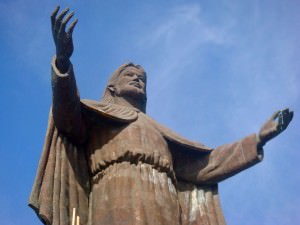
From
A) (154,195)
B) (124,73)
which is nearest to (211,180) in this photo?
(154,195)

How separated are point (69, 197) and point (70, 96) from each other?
5.66 ft

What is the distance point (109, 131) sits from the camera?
12734 mm

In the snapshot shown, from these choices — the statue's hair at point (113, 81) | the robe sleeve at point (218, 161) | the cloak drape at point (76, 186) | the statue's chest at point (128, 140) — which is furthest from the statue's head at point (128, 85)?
the robe sleeve at point (218, 161)

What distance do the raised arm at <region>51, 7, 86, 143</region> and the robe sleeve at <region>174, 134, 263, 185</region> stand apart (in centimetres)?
242

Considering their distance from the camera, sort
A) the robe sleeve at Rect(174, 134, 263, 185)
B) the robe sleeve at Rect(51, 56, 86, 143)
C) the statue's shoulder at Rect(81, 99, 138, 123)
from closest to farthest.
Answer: the robe sleeve at Rect(51, 56, 86, 143) < the statue's shoulder at Rect(81, 99, 138, 123) < the robe sleeve at Rect(174, 134, 263, 185)

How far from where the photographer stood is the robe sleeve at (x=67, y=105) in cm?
1191

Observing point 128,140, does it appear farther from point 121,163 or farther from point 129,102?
point 129,102

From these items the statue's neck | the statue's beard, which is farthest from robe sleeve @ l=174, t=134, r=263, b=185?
the statue's beard

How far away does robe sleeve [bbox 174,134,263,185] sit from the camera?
1286 centimetres

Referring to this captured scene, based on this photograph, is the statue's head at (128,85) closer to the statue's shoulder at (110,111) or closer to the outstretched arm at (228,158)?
the statue's shoulder at (110,111)

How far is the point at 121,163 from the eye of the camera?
474 inches

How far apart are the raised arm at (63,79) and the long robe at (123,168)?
2 cm

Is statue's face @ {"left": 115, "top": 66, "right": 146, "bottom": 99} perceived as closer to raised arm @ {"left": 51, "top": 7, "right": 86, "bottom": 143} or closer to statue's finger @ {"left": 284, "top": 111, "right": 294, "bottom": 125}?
raised arm @ {"left": 51, "top": 7, "right": 86, "bottom": 143}

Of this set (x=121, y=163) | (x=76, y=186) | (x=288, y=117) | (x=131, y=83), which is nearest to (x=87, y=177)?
(x=76, y=186)
